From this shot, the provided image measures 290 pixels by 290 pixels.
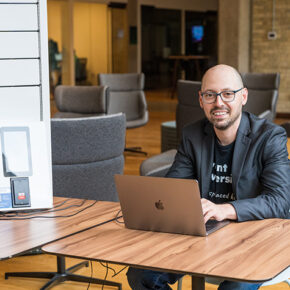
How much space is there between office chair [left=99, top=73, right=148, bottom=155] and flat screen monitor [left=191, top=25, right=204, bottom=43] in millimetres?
10876

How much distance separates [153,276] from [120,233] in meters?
0.31

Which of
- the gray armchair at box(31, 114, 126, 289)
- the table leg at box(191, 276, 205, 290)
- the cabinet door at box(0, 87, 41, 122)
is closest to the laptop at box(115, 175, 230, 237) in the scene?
the table leg at box(191, 276, 205, 290)

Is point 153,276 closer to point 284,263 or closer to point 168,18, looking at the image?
point 284,263

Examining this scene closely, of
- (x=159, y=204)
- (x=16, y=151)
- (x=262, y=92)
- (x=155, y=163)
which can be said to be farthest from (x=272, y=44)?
(x=159, y=204)

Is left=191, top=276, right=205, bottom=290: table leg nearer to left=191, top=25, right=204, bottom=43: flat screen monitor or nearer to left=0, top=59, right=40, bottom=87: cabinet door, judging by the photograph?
left=0, top=59, right=40, bottom=87: cabinet door

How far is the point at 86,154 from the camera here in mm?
4027

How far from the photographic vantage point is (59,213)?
8.93 ft

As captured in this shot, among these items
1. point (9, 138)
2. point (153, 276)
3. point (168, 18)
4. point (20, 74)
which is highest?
point (168, 18)

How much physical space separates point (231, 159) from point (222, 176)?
0.29 ft

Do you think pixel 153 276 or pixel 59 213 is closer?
pixel 153 276

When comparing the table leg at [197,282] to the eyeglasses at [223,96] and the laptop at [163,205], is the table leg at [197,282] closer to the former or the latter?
the laptop at [163,205]

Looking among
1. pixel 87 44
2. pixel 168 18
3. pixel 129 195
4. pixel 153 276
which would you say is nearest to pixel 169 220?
pixel 129 195

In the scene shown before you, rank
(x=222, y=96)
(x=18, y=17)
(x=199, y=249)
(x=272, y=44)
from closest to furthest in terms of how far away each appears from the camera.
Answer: (x=199, y=249) < (x=222, y=96) < (x=18, y=17) < (x=272, y=44)

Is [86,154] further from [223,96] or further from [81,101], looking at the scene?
[81,101]
